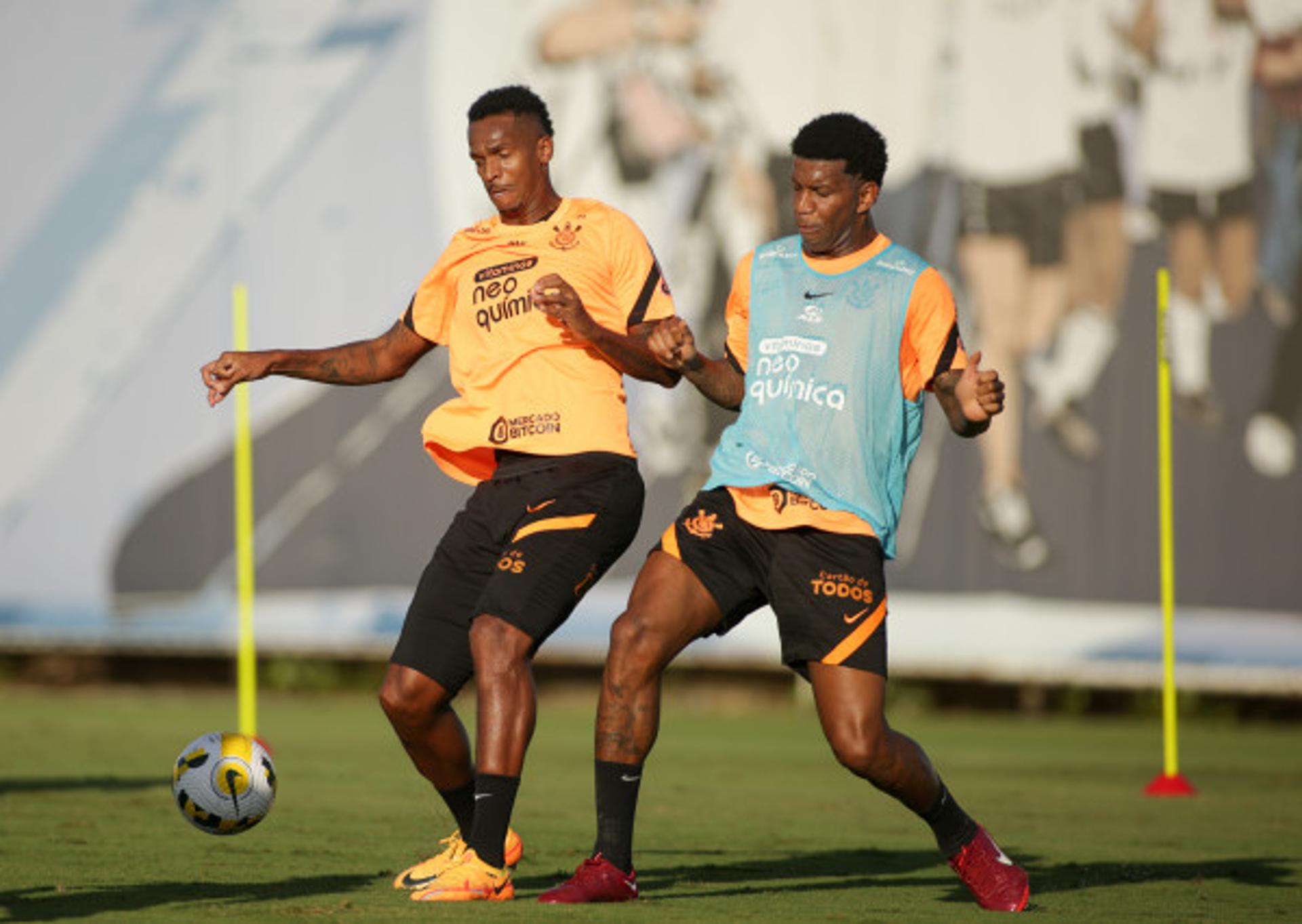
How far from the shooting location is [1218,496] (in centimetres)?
1630

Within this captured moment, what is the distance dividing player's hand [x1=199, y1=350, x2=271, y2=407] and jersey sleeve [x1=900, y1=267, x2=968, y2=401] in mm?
2159

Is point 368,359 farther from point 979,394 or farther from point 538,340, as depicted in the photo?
point 979,394

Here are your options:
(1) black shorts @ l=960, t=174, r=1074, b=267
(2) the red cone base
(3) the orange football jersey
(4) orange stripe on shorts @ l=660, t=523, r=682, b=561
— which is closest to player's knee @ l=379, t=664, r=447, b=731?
(3) the orange football jersey

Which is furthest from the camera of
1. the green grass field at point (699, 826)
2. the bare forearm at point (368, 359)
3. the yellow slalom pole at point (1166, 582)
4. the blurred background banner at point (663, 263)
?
the blurred background banner at point (663, 263)

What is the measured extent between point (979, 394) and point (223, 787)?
274 cm

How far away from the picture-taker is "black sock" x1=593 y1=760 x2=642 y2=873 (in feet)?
23.4

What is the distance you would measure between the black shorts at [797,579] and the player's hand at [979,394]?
60 cm

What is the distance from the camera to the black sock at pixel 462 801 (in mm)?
7746

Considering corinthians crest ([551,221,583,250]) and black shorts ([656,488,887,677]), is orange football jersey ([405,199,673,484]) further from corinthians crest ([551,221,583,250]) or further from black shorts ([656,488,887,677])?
black shorts ([656,488,887,677])

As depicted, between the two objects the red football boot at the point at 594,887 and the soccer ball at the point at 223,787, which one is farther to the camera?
the soccer ball at the point at 223,787

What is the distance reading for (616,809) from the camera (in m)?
7.17

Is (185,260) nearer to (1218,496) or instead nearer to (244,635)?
(244,635)

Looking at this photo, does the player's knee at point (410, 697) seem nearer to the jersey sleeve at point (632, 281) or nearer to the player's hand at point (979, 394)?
the jersey sleeve at point (632, 281)

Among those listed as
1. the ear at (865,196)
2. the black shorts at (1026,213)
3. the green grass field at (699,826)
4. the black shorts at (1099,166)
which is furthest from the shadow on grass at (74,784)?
the black shorts at (1099,166)
